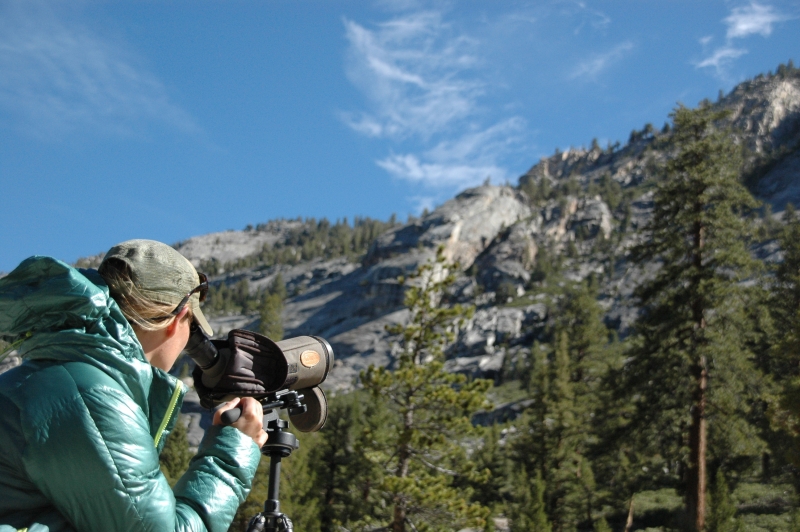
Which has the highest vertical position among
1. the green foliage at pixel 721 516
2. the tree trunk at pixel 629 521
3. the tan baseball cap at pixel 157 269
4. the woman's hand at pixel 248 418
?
the tan baseball cap at pixel 157 269

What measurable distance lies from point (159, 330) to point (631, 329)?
1764 cm

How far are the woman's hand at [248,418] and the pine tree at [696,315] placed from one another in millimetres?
14784

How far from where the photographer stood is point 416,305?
16250 millimetres

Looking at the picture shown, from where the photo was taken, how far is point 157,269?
185cm

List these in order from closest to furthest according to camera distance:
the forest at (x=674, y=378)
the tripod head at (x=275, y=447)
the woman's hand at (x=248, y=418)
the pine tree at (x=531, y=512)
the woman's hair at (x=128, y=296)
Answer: the woman's hair at (x=128, y=296) → the woman's hand at (x=248, y=418) → the tripod head at (x=275, y=447) → the forest at (x=674, y=378) → the pine tree at (x=531, y=512)

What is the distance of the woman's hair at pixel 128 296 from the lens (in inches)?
71.1

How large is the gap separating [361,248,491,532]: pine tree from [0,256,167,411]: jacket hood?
12830 mm

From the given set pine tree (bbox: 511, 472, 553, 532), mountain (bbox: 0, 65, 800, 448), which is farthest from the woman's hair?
mountain (bbox: 0, 65, 800, 448)

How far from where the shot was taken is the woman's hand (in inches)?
76.7

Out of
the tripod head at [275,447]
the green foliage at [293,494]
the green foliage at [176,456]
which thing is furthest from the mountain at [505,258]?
the tripod head at [275,447]

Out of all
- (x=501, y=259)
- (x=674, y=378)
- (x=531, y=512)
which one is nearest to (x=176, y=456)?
(x=531, y=512)

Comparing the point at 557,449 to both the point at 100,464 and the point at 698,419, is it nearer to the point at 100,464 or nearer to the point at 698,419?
the point at 698,419

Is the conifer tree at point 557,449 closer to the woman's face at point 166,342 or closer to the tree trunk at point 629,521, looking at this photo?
the tree trunk at point 629,521

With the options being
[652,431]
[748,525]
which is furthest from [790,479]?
[652,431]
